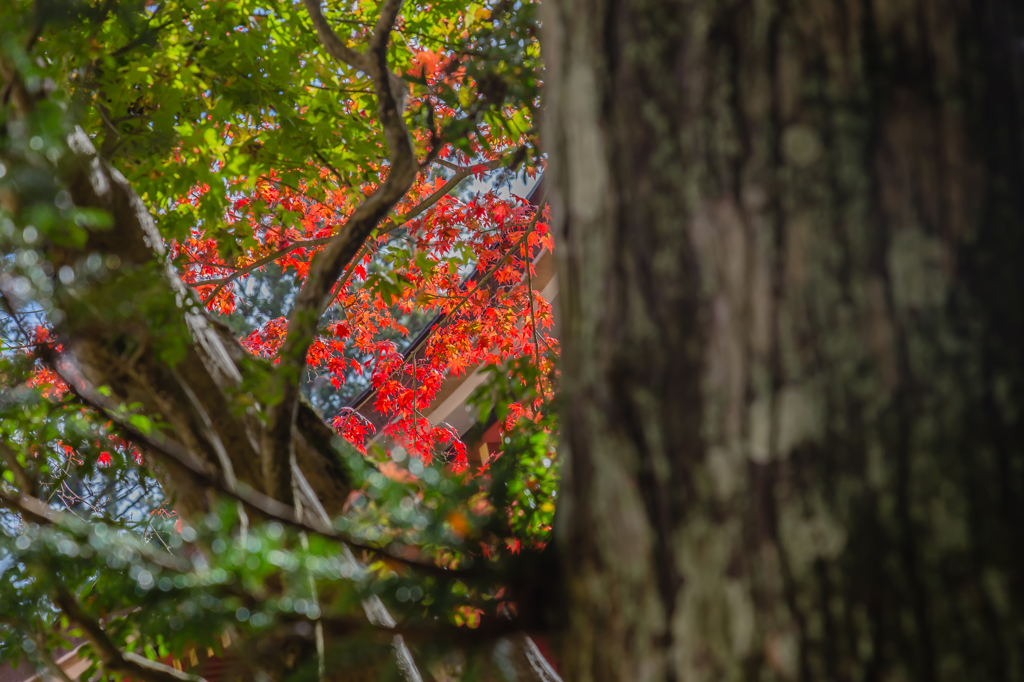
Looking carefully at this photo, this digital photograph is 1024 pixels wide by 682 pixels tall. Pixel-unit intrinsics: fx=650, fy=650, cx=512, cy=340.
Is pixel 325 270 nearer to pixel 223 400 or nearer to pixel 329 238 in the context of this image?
pixel 223 400

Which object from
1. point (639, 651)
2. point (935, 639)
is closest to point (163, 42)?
point (639, 651)

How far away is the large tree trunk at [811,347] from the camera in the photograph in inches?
26.0

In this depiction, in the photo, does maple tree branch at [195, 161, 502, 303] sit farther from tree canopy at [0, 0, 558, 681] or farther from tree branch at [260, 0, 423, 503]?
tree branch at [260, 0, 423, 503]

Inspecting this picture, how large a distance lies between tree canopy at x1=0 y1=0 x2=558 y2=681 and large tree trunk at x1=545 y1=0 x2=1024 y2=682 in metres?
0.29

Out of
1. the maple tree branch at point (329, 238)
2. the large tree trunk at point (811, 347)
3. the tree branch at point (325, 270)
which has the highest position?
the maple tree branch at point (329, 238)

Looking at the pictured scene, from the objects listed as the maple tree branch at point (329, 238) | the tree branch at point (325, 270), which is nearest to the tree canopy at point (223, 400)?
the tree branch at point (325, 270)

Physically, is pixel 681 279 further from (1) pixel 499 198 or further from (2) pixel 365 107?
(1) pixel 499 198

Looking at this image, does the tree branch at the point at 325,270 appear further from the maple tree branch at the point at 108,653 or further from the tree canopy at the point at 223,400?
the maple tree branch at the point at 108,653

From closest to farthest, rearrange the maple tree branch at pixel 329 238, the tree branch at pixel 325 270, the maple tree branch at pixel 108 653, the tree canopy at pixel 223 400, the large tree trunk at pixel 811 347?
the large tree trunk at pixel 811 347, the tree canopy at pixel 223 400, the maple tree branch at pixel 108 653, the tree branch at pixel 325 270, the maple tree branch at pixel 329 238

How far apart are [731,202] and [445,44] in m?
2.98

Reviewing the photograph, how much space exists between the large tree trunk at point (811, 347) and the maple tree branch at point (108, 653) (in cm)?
93

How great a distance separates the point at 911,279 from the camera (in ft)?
2.23

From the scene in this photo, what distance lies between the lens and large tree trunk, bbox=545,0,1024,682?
2.17 ft

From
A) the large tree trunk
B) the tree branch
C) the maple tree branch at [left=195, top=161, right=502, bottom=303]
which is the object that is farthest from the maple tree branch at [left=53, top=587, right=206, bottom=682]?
the maple tree branch at [left=195, top=161, right=502, bottom=303]
